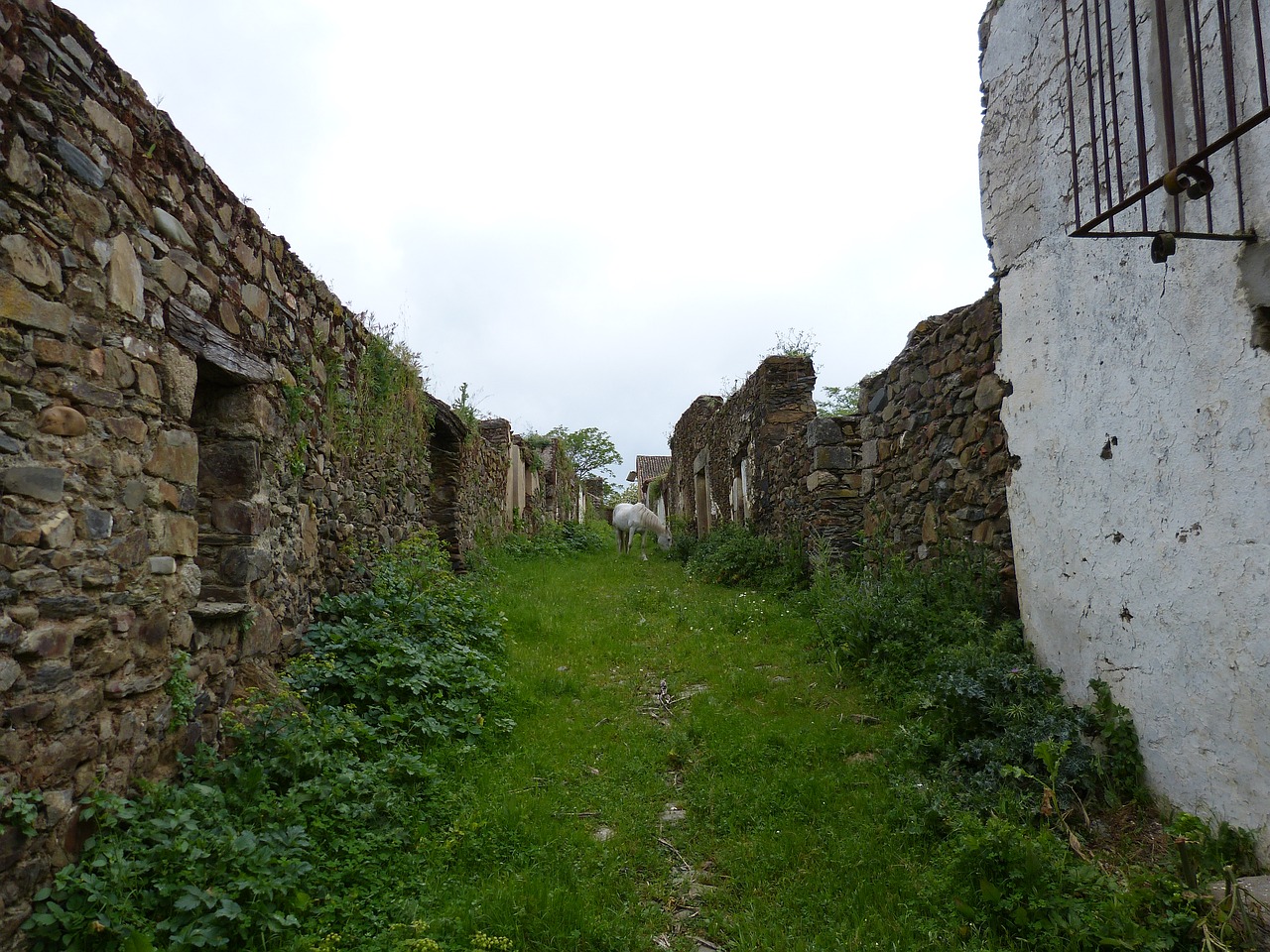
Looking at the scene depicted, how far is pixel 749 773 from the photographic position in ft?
12.4

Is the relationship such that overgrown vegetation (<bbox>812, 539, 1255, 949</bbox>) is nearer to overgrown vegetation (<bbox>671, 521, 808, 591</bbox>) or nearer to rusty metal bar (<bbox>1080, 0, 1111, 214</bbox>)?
rusty metal bar (<bbox>1080, 0, 1111, 214</bbox>)

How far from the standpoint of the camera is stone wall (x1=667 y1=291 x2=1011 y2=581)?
14.4 feet

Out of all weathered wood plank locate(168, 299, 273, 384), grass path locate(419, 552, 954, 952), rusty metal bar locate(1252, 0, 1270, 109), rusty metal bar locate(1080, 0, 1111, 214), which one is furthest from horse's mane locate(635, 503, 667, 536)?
rusty metal bar locate(1252, 0, 1270, 109)

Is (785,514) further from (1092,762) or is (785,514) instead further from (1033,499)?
(1092,762)

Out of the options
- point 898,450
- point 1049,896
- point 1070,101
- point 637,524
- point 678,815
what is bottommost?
point 678,815

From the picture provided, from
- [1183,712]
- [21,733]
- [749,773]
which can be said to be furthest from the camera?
[749,773]

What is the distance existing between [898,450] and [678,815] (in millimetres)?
3420

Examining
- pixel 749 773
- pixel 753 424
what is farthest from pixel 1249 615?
pixel 753 424

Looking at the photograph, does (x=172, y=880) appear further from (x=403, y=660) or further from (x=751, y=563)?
(x=751, y=563)

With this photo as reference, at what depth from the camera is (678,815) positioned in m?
3.47

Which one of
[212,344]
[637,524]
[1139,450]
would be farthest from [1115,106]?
[637,524]

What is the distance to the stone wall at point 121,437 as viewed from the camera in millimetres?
2398

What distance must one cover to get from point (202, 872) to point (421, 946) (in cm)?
79

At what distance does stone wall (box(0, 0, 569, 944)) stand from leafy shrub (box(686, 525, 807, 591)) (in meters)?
5.12
